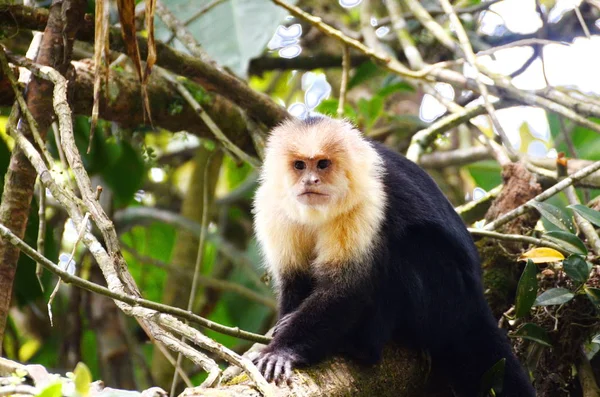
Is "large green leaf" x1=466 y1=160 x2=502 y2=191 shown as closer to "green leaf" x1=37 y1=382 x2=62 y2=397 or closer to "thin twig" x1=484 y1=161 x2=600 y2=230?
"thin twig" x1=484 y1=161 x2=600 y2=230

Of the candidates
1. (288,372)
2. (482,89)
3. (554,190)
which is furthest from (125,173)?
(554,190)

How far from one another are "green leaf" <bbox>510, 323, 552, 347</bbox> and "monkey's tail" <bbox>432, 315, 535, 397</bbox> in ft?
0.27

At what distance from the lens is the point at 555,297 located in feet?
9.86

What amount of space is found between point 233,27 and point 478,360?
234cm

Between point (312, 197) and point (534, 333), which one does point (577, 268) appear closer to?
point (534, 333)

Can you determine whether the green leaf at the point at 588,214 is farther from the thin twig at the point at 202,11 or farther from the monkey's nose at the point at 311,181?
the thin twig at the point at 202,11

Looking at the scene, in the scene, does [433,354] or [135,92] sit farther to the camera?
[135,92]

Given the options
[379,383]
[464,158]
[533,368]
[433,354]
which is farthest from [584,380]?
[464,158]

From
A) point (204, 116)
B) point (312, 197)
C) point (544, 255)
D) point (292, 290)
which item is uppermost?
point (204, 116)

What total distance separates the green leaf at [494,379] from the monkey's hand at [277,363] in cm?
81

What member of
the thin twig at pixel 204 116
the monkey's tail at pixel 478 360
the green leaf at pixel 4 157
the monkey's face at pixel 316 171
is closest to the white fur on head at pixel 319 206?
the monkey's face at pixel 316 171

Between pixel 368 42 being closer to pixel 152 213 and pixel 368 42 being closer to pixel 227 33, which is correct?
pixel 227 33

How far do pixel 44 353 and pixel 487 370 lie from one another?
13.2 ft

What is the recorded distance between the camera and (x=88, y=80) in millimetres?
3680
